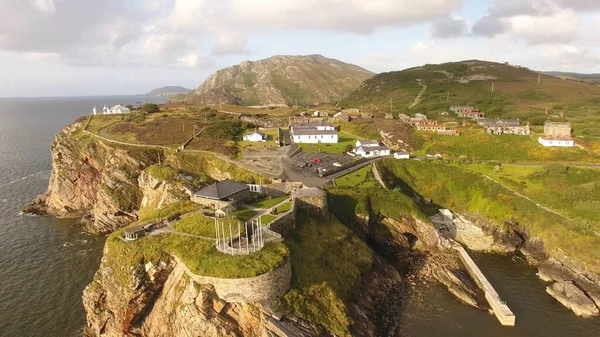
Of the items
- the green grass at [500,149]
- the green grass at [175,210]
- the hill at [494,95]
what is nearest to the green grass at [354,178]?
the green grass at [500,149]

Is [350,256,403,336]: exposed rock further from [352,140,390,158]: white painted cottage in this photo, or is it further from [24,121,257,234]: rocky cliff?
[352,140,390,158]: white painted cottage

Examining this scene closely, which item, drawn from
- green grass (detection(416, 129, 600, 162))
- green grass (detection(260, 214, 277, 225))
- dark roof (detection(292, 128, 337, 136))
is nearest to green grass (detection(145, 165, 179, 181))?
green grass (detection(260, 214, 277, 225))

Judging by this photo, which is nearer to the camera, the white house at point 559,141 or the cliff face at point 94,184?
the cliff face at point 94,184

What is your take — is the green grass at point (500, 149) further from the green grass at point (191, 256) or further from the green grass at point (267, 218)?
the green grass at point (191, 256)

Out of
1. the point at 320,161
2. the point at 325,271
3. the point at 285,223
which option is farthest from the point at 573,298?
the point at 320,161

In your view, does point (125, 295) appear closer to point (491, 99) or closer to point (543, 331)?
point (543, 331)

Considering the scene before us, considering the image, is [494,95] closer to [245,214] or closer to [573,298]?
[573,298]
